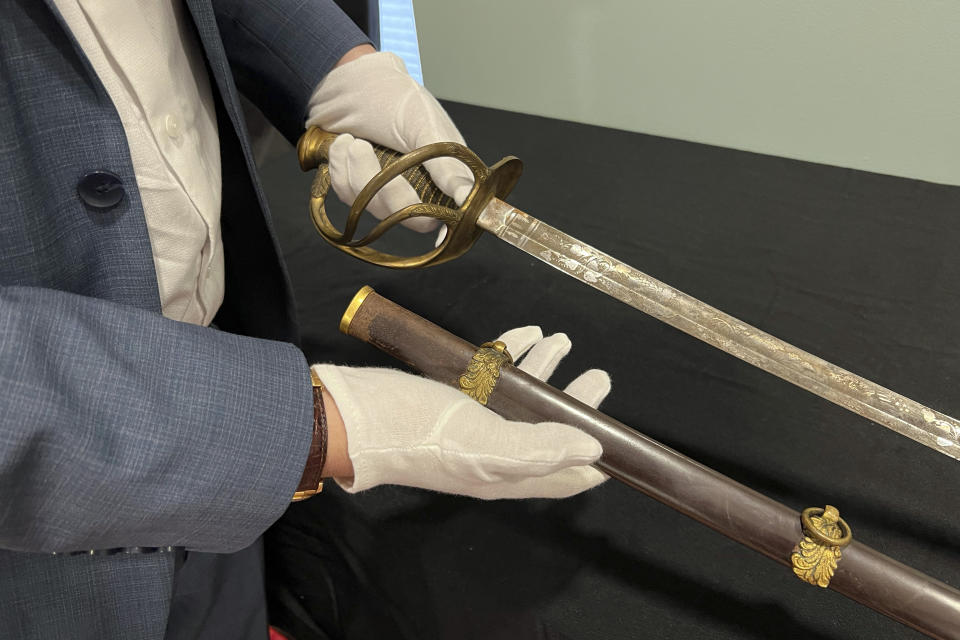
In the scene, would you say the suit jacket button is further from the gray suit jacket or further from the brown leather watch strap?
the brown leather watch strap

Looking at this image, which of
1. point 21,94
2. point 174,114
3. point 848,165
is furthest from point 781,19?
point 21,94

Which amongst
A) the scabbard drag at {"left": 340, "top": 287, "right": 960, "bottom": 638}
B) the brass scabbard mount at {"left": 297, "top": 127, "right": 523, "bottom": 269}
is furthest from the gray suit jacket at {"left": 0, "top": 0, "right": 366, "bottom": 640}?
the scabbard drag at {"left": 340, "top": 287, "right": 960, "bottom": 638}

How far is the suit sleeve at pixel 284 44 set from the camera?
1.10 meters

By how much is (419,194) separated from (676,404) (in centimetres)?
54

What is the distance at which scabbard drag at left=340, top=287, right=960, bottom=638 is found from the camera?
82 cm

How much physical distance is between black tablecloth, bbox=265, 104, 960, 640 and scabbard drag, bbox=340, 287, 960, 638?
14 cm

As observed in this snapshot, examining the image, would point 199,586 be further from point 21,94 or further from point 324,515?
point 21,94

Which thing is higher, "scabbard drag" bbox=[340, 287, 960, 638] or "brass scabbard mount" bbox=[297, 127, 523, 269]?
"brass scabbard mount" bbox=[297, 127, 523, 269]

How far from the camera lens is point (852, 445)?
44.8 inches

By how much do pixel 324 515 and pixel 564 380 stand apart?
0.46 metres

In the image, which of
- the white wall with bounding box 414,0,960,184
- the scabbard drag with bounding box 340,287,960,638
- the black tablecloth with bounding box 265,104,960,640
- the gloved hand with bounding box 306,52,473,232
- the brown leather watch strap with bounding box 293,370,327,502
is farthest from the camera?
the white wall with bounding box 414,0,960,184

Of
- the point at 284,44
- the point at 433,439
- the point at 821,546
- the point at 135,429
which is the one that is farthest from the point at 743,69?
the point at 135,429

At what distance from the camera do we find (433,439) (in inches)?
30.0

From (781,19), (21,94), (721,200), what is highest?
(781,19)
